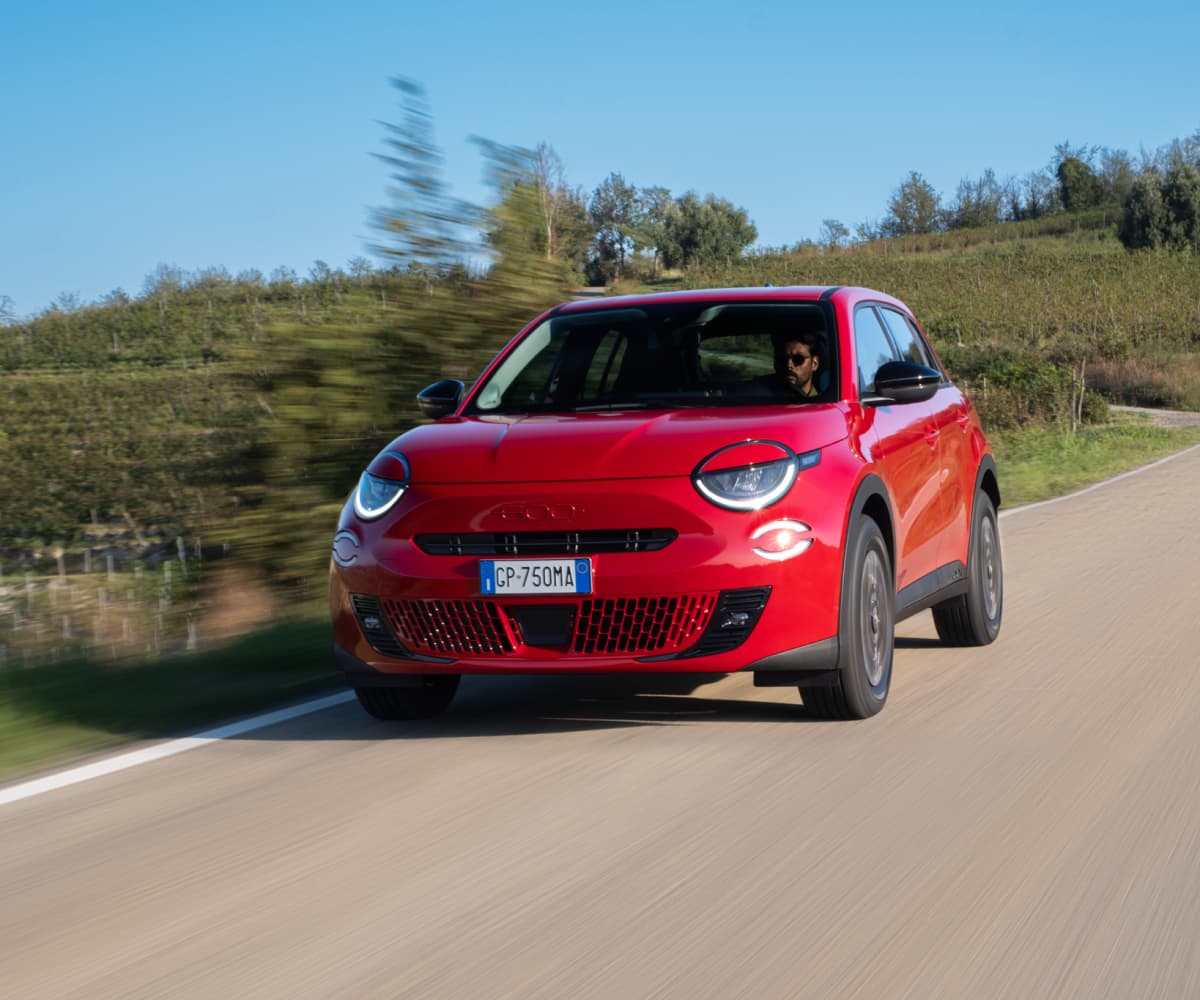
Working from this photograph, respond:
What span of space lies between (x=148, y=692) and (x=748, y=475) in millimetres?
2928

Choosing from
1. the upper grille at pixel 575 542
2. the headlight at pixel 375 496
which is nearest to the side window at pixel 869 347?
the upper grille at pixel 575 542

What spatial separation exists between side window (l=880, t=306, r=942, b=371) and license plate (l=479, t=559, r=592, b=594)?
108 inches

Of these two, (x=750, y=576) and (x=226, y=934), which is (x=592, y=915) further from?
(x=750, y=576)

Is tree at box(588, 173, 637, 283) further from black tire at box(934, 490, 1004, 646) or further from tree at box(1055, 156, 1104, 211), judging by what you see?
tree at box(1055, 156, 1104, 211)

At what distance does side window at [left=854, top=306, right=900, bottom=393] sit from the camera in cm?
703

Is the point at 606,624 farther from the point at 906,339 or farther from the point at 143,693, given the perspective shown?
the point at 906,339

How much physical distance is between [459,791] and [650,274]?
8.00 m

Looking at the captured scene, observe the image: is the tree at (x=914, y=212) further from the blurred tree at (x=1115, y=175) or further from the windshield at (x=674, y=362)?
the windshield at (x=674, y=362)

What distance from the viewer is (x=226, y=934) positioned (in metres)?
3.91

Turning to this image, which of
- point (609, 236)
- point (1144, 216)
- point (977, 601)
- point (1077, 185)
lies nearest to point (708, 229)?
point (1144, 216)

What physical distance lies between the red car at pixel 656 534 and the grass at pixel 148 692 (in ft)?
3.10

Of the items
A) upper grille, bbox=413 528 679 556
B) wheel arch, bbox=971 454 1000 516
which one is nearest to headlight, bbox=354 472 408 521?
upper grille, bbox=413 528 679 556

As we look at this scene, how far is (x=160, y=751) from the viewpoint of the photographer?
616cm

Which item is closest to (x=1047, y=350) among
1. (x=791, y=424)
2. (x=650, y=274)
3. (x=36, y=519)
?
(x=36, y=519)
